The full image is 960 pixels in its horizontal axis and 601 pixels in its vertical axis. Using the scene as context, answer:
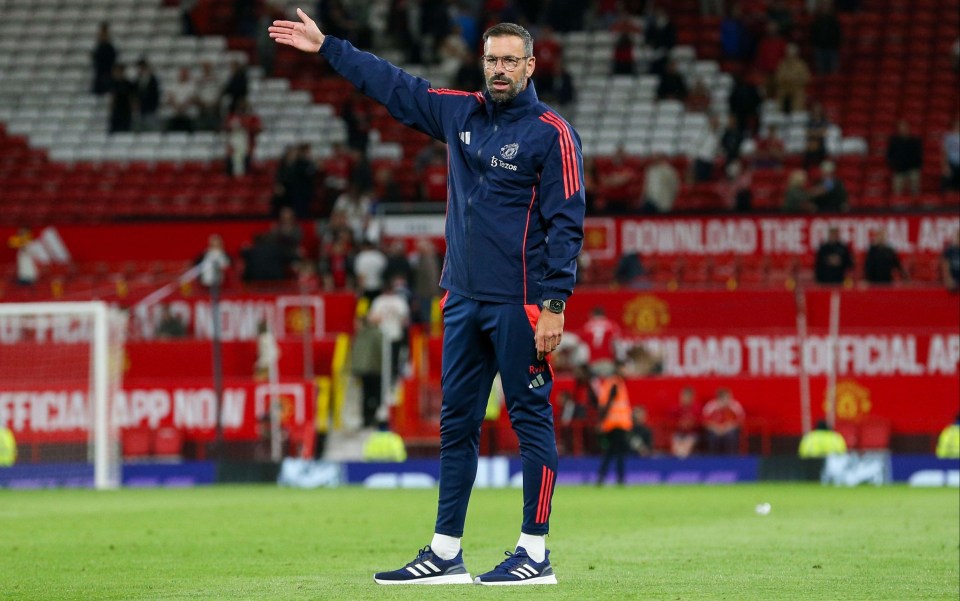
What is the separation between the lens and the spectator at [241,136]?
29672mm

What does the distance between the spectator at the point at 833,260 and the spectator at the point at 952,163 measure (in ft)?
10.9

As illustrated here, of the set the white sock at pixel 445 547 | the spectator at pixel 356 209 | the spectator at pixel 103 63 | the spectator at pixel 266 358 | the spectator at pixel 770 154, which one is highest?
the spectator at pixel 103 63

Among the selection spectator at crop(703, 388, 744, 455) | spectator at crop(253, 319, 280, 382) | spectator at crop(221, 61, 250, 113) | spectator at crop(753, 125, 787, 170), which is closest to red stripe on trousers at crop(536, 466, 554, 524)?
spectator at crop(703, 388, 744, 455)

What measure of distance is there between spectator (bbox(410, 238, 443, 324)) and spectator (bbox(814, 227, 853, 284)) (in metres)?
5.67

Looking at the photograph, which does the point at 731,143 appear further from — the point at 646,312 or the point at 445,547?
the point at 445,547

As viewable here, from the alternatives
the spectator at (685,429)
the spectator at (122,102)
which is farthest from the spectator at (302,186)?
the spectator at (685,429)

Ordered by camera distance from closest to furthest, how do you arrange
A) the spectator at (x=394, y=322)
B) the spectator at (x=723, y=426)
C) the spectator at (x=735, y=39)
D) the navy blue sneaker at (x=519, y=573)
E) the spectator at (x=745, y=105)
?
the navy blue sneaker at (x=519, y=573)
the spectator at (x=723, y=426)
the spectator at (x=394, y=322)
the spectator at (x=745, y=105)
the spectator at (x=735, y=39)

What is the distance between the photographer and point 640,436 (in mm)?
→ 21344

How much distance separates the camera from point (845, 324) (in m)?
23.4

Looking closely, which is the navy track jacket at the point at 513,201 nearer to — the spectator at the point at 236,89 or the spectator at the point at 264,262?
the spectator at the point at 264,262

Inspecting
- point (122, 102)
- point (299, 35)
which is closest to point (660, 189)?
point (122, 102)

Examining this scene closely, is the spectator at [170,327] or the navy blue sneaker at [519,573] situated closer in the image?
the navy blue sneaker at [519,573]

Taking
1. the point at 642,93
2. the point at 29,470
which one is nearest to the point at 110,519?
the point at 29,470

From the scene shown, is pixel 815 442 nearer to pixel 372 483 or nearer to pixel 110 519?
pixel 372 483
